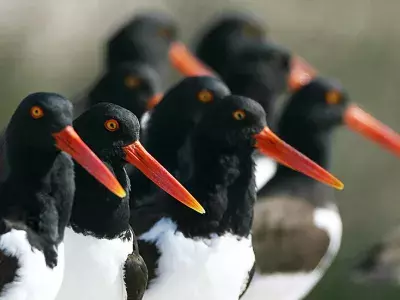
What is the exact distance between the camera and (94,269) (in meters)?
4.74

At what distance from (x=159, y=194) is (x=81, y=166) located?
0.59 m

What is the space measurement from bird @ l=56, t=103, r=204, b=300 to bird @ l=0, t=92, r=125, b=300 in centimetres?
11

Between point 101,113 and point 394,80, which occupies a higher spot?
point 101,113

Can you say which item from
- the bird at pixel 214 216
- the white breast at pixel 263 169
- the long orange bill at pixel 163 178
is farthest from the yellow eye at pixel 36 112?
the white breast at pixel 263 169

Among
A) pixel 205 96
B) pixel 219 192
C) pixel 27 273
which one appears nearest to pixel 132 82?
pixel 205 96

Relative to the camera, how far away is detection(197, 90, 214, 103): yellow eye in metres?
5.83

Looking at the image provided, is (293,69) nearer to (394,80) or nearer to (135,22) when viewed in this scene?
(135,22)

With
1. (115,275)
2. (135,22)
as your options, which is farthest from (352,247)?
(115,275)

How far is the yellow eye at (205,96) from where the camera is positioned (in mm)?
5832

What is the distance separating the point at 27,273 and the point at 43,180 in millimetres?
382

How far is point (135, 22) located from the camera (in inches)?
339

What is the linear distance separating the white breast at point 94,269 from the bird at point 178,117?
106cm

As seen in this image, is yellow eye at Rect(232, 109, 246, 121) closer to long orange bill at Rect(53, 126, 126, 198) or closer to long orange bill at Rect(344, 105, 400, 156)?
long orange bill at Rect(53, 126, 126, 198)

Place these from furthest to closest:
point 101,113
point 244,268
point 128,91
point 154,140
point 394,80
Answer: point 394,80 → point 128,91 → point 154,140 → point 244,268 → point 101,113
